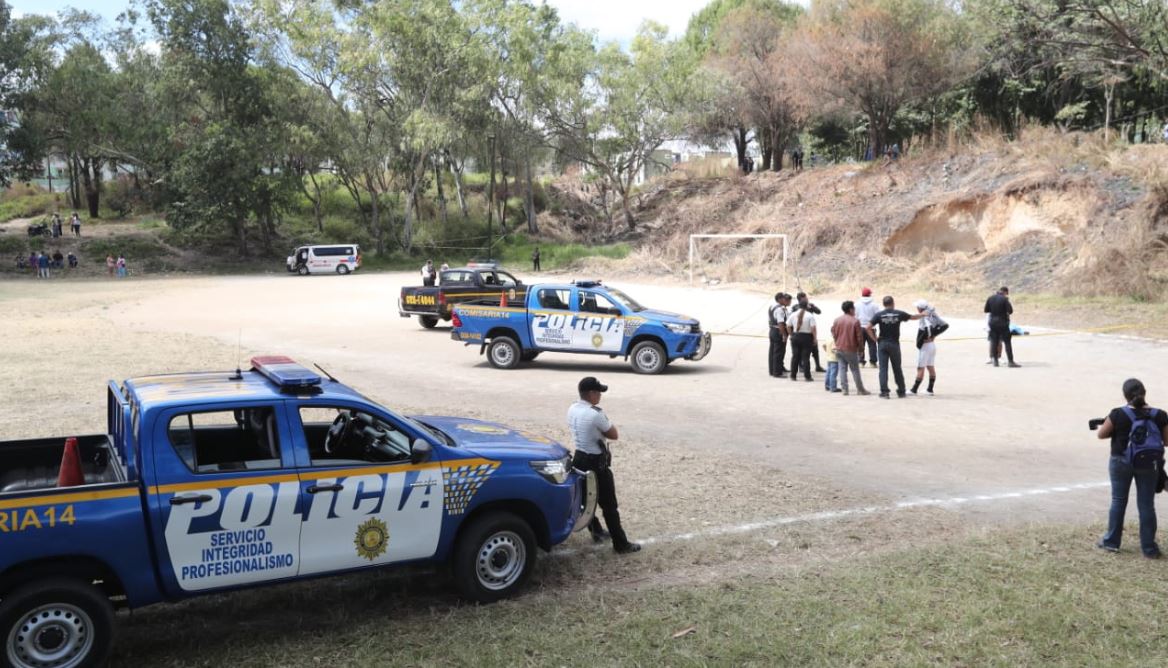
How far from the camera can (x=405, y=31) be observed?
51.5m

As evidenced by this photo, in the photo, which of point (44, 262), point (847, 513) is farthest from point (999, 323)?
point (44, 262)

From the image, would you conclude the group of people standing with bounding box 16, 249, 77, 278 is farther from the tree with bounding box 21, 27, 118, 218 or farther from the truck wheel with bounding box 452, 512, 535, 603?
the truck wheel with bounding box 452, 512, 535, 603

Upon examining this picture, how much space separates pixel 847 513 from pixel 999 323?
1094 centimetres

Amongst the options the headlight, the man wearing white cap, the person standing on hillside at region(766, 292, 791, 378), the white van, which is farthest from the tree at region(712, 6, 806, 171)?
the headlight

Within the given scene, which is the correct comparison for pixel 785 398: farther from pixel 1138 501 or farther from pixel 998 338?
pixel 1138 501

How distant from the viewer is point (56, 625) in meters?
5.23

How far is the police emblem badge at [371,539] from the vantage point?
20.1ft

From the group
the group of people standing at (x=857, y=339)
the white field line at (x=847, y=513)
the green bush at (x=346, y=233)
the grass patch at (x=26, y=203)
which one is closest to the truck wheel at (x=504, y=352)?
the group of people standing at (x=857, y=339)

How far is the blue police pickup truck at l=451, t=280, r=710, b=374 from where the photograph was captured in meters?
17.8

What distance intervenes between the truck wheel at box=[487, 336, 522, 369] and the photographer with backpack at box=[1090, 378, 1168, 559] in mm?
12322

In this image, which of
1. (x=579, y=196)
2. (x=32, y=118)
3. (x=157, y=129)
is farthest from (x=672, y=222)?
(x=32, y=118)

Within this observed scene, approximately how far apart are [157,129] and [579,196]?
91.4ft

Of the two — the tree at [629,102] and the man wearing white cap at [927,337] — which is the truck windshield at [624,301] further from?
the tree at [629,102]

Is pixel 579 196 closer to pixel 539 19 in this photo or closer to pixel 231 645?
pixel 539 19
